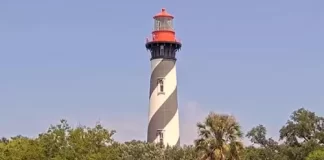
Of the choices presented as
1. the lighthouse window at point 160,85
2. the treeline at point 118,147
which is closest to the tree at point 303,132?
the treeline at point 118,147

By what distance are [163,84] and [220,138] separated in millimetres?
29883

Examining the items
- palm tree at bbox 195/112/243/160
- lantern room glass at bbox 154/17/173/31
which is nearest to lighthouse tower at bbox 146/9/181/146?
lantern room glass at bbox 154/17/173/31

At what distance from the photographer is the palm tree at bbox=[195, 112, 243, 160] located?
42250 millimetres

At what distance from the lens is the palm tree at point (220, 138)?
42250 mm

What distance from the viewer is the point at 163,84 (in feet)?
237

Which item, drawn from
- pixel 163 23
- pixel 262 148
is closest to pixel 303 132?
pixel 262 148

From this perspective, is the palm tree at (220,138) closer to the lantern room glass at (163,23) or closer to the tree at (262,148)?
the tree at (262,148)

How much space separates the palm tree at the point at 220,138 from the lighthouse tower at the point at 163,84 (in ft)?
91.6

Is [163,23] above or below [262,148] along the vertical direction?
above

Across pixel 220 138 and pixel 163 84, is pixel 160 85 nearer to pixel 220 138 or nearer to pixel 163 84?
pixel 163 84

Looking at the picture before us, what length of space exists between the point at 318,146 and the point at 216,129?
21641 mm

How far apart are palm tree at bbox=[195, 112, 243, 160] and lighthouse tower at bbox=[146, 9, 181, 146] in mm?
27917

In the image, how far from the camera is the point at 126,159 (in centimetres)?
6353

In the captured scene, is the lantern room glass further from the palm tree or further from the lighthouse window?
the palm tree
